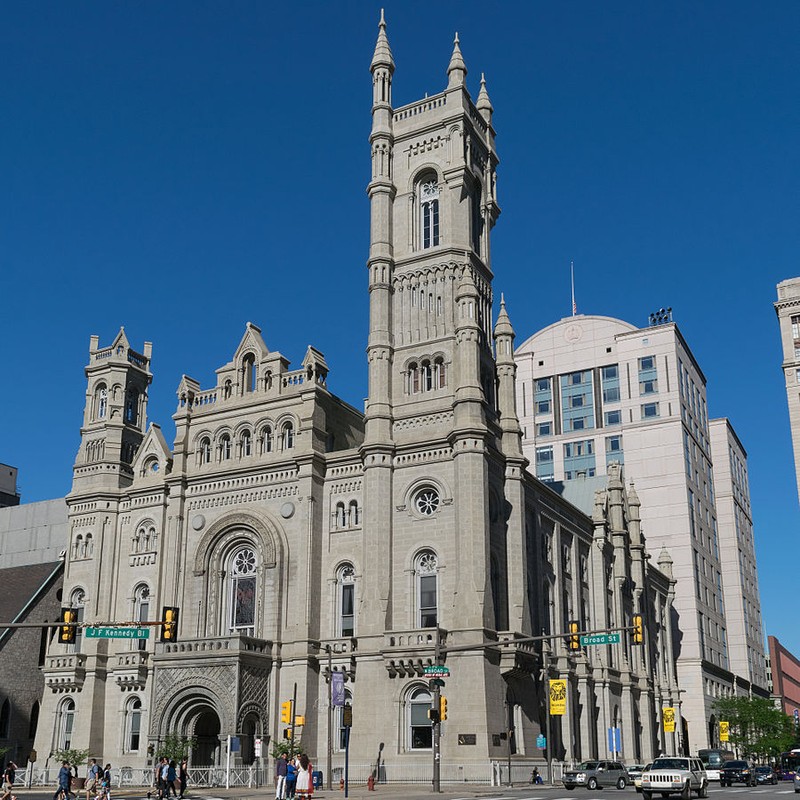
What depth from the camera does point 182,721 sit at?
57844 mm

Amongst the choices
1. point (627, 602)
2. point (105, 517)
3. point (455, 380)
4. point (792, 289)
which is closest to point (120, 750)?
point (105, 517)

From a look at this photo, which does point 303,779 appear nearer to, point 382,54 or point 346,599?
point 346,599

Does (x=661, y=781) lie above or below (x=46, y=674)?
below

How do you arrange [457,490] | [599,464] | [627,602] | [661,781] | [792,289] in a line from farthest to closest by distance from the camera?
1. [792,289]
2. [599,464]
3. [627,602]
4. [457,490]
5. [661,781]

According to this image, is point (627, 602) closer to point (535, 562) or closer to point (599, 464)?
point (535, 562)

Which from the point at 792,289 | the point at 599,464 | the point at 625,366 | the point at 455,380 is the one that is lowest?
the point at 455,380

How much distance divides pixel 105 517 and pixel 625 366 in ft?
226

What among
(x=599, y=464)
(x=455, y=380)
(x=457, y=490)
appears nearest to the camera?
(x=457, y=490)

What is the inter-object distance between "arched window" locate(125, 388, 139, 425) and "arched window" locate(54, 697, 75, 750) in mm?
19364

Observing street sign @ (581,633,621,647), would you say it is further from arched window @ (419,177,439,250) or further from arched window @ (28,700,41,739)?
arched window @ (28,700,41,739)

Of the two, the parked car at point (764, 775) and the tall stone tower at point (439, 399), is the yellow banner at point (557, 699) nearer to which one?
the tall stone tower at point (439, 399)

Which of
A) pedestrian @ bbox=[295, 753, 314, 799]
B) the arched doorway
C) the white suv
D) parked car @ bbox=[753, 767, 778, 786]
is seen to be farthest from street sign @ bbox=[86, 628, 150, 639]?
parked car @ bbox=[753, 767, 778, 786]

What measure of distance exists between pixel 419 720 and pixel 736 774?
2235 centimetres

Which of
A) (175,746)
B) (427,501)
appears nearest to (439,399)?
(427,501)
